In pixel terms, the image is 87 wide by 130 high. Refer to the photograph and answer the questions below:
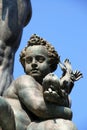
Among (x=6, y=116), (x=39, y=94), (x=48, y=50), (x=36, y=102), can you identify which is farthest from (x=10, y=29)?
(x=6, y=116)

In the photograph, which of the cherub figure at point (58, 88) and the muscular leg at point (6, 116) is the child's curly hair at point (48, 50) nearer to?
the cherub figure at point (58, 88)

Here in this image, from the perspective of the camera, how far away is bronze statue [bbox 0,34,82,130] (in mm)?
6480

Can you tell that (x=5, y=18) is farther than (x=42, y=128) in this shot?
Yes

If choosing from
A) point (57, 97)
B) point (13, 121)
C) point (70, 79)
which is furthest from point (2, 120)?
point (70, 79)

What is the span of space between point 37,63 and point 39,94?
0.44 metres

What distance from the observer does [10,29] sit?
8633 mm

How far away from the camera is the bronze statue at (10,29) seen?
329 inches

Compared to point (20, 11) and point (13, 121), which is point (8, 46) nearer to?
point (20, 11)

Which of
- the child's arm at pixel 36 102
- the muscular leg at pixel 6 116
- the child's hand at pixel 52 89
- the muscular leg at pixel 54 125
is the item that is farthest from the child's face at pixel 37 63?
the muscular leg at pixel 6 116

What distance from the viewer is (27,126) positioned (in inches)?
262

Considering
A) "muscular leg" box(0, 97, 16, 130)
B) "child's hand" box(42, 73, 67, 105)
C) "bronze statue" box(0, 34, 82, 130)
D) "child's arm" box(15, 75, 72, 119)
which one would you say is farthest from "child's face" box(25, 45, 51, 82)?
"muscular leg" box(0, 97, 16, 130)

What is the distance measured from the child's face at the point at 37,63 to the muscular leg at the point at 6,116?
799 millimetres

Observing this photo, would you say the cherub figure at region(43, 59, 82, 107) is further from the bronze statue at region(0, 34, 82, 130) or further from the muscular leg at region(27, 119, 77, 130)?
the muscular leg at region(27, 119, 77, 130)

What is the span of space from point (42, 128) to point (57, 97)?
339mm
